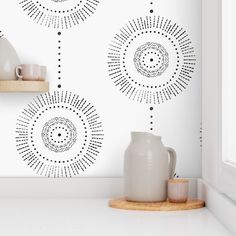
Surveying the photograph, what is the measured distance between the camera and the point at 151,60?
6.47ft

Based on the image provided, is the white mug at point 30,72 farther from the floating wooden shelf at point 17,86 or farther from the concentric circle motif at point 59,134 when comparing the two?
the concentric circle motif at point 59,134

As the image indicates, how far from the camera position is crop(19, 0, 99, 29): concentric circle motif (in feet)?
6.48

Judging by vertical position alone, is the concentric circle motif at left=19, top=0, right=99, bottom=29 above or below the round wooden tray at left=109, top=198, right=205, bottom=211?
above

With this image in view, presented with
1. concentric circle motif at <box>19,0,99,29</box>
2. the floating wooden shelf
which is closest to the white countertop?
the floating wooden shelf

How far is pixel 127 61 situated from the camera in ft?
6.49

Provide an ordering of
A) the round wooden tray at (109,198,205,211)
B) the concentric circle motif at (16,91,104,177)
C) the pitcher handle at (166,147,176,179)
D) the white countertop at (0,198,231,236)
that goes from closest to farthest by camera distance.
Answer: the white countertop at (0,198,231,236)
the round wooden tray at (109,198,205,211)
the pitcher handle at (166,147,176,179)
the concentric circle motif at (16,91,104,177)

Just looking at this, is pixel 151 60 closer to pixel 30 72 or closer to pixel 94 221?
pixel 30 72

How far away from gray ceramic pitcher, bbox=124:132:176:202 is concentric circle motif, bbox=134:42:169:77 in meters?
0.33

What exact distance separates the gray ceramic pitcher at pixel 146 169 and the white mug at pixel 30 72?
40cm

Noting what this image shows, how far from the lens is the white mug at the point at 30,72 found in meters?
1.84

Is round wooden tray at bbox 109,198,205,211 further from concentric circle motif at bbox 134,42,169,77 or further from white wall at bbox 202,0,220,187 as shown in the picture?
concentric circle motif at bbox 134,42,169,77

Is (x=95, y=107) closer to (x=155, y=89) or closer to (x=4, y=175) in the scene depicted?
(x=155, y=89)

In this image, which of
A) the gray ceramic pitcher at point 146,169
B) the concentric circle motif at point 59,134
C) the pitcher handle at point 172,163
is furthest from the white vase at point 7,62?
the pitcher handle at point 172,163

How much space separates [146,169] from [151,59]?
465mm
